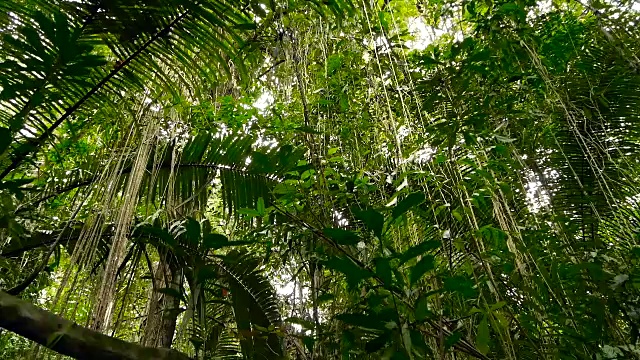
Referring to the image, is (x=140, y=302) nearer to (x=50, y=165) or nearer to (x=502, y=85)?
(x=50, y=165)

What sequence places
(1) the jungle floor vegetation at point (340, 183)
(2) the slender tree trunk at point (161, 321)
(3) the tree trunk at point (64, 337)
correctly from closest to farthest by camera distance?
(3) the tree trunk at point (64, 337) → (1) the jungle floor vegetation at point (340, 183) → (2) the slender tree trunk at point (161, 321)

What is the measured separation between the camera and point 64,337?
0.75 m

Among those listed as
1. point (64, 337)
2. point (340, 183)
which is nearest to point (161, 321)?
point (340, 183)

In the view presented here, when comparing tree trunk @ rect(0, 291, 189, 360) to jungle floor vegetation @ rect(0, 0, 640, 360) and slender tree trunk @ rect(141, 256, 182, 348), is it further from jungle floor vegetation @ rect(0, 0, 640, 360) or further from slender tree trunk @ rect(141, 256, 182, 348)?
slender tree trunk @ rect(141, 256, 182, 348)

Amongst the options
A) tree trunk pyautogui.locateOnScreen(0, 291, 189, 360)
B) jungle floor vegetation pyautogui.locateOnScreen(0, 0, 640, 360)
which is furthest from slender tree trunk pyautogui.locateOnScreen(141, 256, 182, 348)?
tree trunk pyautogui.locateOnScreen(0, 291, 189, 360)

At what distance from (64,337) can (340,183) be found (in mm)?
902

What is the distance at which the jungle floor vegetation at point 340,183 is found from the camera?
3.53 feet

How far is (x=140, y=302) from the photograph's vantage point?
357 centimetres

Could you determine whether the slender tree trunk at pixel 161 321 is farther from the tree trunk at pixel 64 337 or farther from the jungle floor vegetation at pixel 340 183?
the tree trunk at pixel 64 337

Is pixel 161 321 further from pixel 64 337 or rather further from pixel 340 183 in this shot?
pixel 64 337

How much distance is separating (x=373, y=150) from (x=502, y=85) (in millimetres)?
652

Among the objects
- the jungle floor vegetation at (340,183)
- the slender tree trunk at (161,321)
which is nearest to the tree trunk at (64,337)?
the jungle floor vegetation at (340,183)

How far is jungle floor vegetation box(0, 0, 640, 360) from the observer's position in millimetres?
1076

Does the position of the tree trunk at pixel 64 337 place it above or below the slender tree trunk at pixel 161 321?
below
